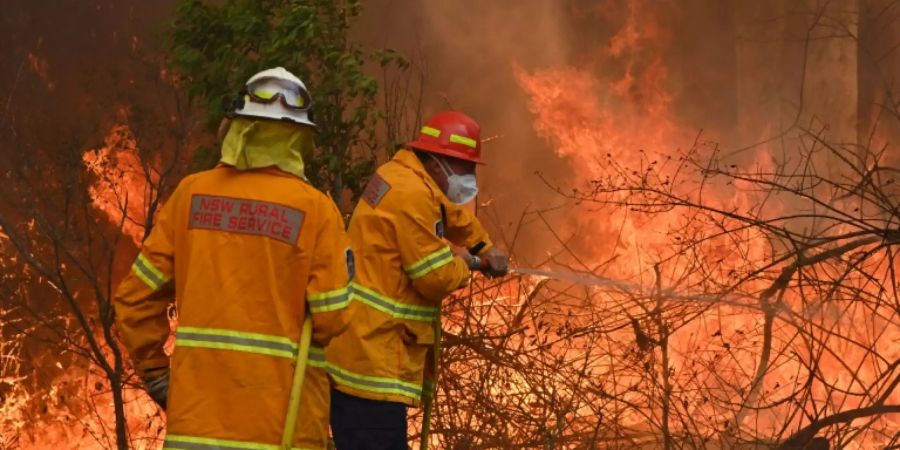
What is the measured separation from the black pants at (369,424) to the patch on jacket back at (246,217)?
123cm

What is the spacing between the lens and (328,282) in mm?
3295

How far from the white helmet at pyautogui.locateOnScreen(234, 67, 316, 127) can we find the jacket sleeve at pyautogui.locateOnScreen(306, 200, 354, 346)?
317 millimetres

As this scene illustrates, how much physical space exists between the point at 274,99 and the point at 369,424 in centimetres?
144

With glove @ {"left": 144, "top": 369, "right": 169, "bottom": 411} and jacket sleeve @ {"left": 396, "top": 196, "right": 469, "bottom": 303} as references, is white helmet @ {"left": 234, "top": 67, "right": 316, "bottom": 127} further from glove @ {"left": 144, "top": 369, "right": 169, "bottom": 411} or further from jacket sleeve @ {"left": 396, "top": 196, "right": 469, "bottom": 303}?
jacket sleeve @ {"left": 396, "top": 196, "right": 469, "bottom": 303}

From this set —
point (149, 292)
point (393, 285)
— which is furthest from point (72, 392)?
point (149, 292)

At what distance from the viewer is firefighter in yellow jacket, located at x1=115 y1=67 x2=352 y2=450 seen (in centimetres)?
324

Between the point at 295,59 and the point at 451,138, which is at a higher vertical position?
the point at 295,59

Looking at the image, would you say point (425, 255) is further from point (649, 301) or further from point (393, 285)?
point (649, 301)

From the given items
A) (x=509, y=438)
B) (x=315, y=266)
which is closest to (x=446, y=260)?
(x=315, y=266)

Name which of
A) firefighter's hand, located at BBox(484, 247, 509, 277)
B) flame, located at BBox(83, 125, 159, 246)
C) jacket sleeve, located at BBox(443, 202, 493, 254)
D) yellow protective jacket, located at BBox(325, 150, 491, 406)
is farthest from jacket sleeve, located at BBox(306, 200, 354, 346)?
flame, located at BBox(83, 125, 159, 246)

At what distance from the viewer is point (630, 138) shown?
11328 millimetres

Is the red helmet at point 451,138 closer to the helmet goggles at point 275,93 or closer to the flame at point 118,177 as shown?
the helmet goggles at point 275,93

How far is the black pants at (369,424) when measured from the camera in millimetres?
4289

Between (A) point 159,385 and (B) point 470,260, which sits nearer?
(A) point 159,385
